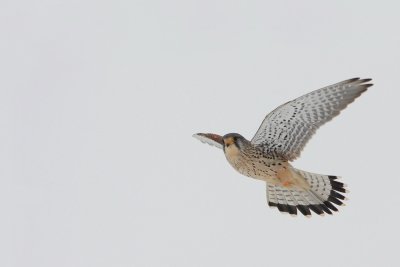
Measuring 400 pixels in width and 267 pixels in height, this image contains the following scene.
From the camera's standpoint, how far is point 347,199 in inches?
404

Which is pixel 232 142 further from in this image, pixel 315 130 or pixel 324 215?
pixel 324 215

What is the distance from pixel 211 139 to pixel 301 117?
134cm

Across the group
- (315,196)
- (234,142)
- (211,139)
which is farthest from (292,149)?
(211,139)

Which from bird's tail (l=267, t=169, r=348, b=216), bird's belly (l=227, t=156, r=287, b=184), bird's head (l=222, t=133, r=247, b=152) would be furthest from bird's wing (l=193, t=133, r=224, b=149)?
bird's tail (l=267, t=169, r=348, b=216)

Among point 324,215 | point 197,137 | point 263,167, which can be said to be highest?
point 197,137

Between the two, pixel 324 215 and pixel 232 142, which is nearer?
pixel 232 142

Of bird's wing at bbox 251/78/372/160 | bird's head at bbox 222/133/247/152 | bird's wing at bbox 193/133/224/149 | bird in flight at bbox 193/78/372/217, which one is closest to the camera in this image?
bird's wing at bbox 251/78/372/160

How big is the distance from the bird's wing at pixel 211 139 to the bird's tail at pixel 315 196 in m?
0.96

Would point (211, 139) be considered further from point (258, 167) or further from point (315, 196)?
point (315, 196)

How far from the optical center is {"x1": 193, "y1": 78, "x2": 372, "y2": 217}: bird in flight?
9.19m

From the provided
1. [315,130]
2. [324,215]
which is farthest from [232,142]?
[324,215]

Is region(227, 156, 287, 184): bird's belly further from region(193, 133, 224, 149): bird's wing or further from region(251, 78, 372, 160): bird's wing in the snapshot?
region(193, 133, 224, 149): bird's wing

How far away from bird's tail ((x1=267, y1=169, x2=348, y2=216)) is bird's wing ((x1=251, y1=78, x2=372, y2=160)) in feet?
2.06

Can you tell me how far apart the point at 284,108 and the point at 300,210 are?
1694mm
